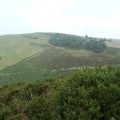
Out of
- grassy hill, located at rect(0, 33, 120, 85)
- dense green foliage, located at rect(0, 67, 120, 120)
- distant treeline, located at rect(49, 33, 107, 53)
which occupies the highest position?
dense green foliage, located at rect(0, 67, 120, 120)

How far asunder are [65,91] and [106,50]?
445 ft

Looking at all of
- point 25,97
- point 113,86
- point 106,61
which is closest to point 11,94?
point 25,97

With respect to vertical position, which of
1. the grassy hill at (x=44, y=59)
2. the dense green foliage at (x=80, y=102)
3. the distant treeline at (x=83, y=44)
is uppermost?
the dense green foliage at (x=80, y=102)

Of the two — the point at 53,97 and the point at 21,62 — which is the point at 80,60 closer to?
the point at 21,62

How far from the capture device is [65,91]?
16547 millimetres

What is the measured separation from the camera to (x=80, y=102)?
15914 millimetres

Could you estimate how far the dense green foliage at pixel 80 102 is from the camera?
1539 centimetres

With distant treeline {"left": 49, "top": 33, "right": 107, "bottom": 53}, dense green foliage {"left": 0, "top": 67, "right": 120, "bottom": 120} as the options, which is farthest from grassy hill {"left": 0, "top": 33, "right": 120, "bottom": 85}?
dense green foliage {"left": 0, "top": 67, "right": 120, "bottom": 120}

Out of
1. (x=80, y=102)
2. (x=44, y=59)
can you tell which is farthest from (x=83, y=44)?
(x=80, y=102)

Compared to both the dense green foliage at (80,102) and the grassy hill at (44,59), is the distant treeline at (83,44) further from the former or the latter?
the dense green foliage at (80,102)

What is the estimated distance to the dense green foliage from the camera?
15.4m

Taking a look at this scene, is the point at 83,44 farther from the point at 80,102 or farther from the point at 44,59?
the point at 80,102

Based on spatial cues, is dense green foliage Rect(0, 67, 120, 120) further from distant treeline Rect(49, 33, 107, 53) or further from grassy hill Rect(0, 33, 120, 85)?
distant treeline Rect(49, 33, 107, 53)

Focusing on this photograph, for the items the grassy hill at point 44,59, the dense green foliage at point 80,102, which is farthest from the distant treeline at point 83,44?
the dense green foliage at point 80,102
